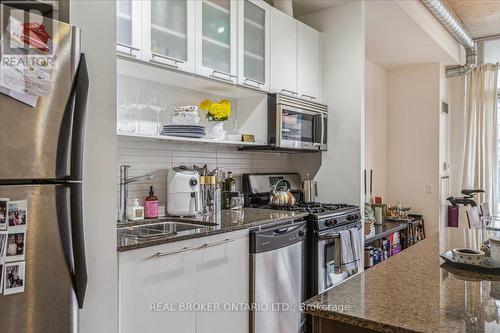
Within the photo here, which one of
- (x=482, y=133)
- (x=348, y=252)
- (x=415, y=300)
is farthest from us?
(x=482, y=133)

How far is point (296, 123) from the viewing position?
132 inches

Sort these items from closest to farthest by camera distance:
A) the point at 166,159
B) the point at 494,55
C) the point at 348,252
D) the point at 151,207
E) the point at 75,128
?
the point at 75,128 < the point at 151,207 < the point at 166,159 < the point at 348,252 < the point at 494,55

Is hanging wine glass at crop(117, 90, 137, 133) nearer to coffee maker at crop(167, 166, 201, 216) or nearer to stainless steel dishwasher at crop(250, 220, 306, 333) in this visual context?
coffee maker at crop(167, 166, 201, 216)

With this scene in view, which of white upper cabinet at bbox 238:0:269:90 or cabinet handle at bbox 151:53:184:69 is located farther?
white upper cabinet at bbox 238:0:269:90

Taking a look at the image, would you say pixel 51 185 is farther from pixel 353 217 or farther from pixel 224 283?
pixel 353 217

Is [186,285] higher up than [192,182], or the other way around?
[192,182]

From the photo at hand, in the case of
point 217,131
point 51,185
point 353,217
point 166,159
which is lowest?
point 353,217

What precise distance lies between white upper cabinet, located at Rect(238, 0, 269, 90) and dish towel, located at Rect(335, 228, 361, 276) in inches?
54.0

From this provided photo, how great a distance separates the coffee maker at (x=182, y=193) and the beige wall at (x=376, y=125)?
9.87 ft

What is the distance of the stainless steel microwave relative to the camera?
318cm

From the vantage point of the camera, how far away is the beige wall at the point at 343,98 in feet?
11.7

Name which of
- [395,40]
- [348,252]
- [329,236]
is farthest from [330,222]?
[395,40]

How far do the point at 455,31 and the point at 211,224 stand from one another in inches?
150

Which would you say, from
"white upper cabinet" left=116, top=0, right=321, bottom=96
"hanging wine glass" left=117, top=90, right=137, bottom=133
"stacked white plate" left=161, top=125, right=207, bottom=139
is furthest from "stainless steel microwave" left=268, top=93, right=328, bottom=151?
"hanging wine glass" left=117, top=90, right=137, bottom=133
